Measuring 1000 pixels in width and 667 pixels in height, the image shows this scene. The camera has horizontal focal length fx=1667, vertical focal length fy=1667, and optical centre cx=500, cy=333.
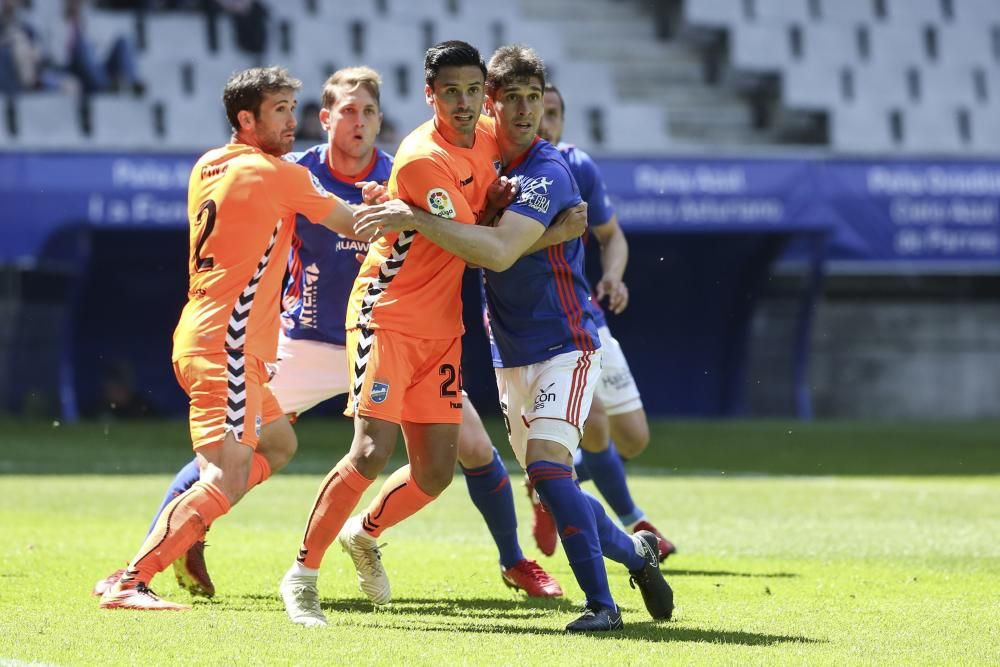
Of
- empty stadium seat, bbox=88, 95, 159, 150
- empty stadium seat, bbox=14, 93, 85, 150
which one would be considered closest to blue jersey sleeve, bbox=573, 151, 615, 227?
empty stadium seat, bbox=14, 93, 85, 150

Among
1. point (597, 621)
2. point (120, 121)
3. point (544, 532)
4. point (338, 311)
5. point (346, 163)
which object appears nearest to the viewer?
point (597, 621)

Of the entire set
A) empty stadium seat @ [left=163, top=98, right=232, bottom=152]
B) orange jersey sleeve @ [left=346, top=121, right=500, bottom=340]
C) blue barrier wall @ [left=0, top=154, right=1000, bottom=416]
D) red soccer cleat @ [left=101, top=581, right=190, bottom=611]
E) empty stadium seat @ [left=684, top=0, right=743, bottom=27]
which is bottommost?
blue barrier wall @ [left=0, top=154, right=1000, bottom=416]

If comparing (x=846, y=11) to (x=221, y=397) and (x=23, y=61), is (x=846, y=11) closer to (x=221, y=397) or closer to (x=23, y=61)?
(x=23, y=61)

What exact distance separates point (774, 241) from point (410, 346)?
15119 millimetres

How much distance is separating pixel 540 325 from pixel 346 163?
1.62 m

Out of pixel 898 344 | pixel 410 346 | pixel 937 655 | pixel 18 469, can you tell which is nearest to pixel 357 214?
pixel 410 346

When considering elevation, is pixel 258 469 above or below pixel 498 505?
above

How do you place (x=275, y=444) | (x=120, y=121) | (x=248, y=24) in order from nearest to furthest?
(x=275, y=444) < (x=120, y=121) < (x=248, y=24)

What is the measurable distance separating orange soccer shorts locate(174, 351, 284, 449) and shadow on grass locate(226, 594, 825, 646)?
2.22ft

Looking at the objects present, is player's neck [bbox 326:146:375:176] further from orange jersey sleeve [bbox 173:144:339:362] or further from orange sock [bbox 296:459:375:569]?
orange sock [bbox 296:459:375:569]

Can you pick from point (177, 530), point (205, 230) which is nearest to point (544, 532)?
point (177, 530)

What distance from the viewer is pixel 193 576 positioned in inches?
253

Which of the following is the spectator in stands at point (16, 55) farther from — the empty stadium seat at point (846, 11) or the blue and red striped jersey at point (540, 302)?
the blue and red striped jersey at point (540, 302)

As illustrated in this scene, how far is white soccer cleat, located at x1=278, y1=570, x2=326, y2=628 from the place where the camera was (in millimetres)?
5711
